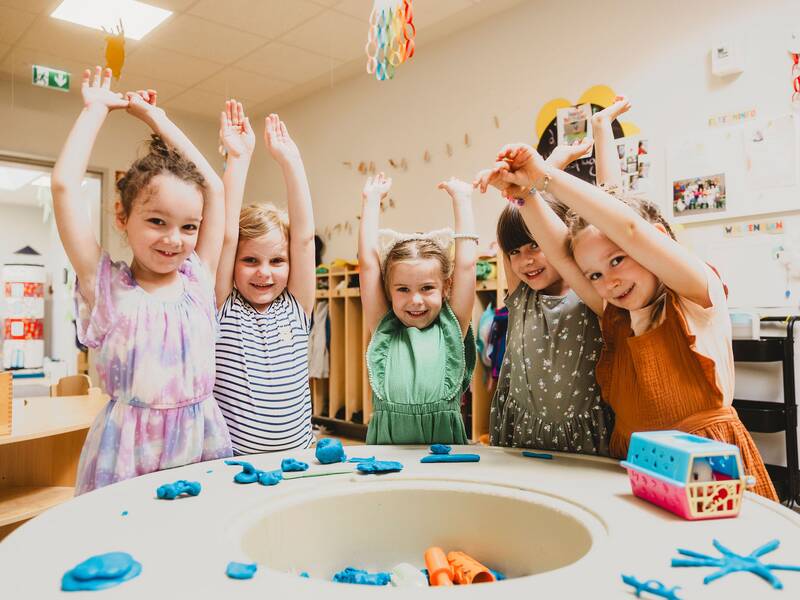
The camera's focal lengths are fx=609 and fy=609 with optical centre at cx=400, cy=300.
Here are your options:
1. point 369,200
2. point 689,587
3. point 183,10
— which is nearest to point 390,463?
point 689,587

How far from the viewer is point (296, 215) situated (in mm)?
1476

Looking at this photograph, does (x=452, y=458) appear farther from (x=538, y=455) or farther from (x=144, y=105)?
(x=144, y=105)

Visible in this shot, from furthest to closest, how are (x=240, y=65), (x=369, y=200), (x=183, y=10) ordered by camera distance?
(x=240, y=65), (x=183, y=10), (x=369, y=200)

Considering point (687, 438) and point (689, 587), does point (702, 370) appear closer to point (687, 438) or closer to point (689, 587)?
point (687, 438)

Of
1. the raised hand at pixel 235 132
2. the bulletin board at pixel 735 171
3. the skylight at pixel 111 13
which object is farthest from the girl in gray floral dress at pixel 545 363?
the skylight at pixel 111 13

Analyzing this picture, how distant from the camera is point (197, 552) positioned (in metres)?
0.69

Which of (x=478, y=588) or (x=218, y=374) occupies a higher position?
(x=218, y=374)

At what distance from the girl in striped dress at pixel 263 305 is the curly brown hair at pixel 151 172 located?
16cm

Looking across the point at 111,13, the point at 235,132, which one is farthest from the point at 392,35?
the point at 111,13

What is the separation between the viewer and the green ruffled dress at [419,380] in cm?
143

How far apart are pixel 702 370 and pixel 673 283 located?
0.16 metres

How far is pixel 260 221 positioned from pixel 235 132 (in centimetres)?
22

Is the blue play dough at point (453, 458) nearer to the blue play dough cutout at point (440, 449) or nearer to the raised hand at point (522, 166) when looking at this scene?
the blue play dough cutout at point (440, 449)

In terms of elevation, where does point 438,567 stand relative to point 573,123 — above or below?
below
